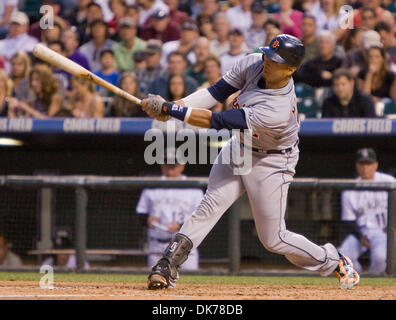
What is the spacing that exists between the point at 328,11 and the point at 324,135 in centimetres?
216

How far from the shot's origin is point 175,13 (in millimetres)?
9469

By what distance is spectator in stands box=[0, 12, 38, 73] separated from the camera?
368 inches

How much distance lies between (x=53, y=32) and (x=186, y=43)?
1762 millimetres

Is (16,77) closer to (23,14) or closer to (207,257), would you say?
(23,14)

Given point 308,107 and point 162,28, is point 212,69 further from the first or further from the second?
point 162,28

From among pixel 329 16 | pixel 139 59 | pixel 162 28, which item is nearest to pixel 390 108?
pixel 329 16

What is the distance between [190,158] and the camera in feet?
26.5

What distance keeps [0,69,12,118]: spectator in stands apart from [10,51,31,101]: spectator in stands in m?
0.07

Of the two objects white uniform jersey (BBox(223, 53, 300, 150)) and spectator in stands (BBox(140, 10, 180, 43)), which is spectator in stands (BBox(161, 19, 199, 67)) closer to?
spectator in stands (BBox(140, 10, 180, 43))

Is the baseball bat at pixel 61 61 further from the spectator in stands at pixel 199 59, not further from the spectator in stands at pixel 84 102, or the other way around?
the spectator in stands at pixel 199 59

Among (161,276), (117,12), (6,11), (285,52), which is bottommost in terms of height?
(161,276)

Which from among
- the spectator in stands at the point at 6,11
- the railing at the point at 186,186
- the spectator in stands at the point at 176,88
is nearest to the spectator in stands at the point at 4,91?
the railing at the point at 186,186

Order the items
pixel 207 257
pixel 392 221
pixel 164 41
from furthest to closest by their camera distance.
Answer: pixel 164 41 < pixel 207 257 < pixel 392 221
